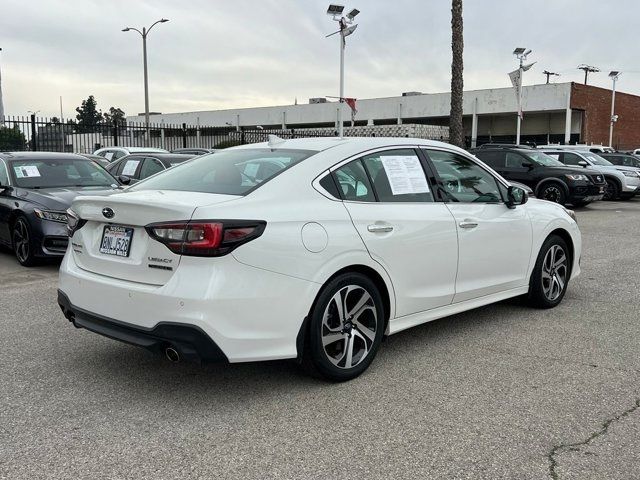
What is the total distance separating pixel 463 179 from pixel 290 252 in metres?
2.13

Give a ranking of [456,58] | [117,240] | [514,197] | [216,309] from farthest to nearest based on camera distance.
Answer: [456,58] → [514,197] → [117,240] → [216,309]

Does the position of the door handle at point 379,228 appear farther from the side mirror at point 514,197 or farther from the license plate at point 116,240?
the side mirror at point 514,197

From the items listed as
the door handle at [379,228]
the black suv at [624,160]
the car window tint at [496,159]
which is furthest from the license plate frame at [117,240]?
the black suv at [624,160]

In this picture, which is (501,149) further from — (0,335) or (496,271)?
(0,335)

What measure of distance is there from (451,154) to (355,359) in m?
2.02

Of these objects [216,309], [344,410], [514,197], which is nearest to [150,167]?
[514,197]

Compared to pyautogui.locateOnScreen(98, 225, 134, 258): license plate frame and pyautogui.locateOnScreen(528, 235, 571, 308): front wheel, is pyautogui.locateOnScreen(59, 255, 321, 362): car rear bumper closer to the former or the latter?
pyautogui.locateOnScreen(98, 225, 134, 258): license plate frame

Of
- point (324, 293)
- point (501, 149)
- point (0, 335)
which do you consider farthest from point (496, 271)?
point (501, 149)

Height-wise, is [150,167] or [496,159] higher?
[496,159]

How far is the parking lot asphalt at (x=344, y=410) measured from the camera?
119 inches

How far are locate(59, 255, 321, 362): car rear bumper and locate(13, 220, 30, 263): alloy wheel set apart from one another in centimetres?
484

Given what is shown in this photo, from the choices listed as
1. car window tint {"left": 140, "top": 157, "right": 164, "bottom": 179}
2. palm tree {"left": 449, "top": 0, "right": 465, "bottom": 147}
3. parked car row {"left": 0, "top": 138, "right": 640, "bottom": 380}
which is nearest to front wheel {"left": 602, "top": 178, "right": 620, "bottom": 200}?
palm tree {"left": 449, "top": 0, "right": 465, "bottom": 147}

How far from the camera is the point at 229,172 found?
168 inches

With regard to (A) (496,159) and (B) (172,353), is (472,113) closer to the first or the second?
(A) (496,159)
